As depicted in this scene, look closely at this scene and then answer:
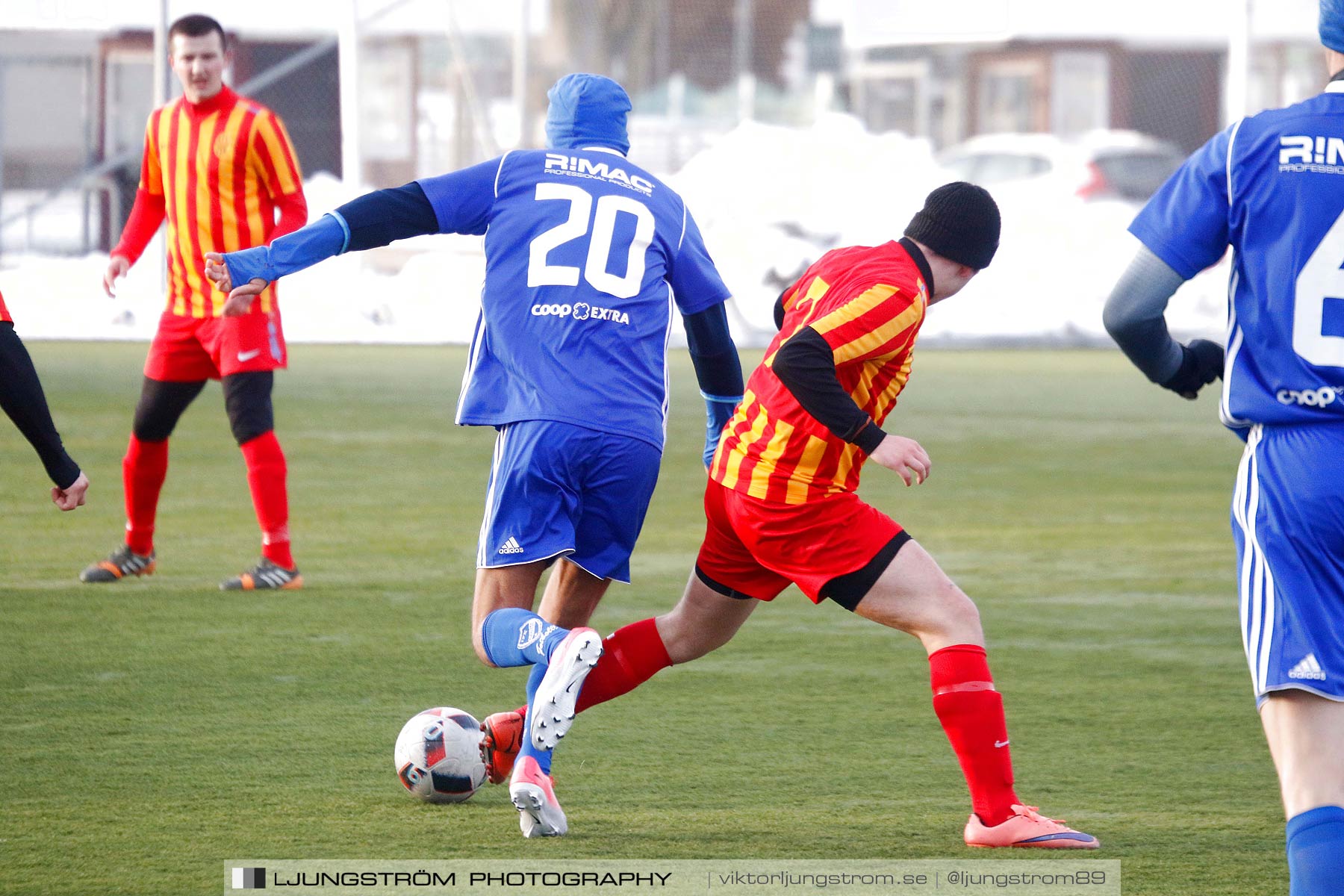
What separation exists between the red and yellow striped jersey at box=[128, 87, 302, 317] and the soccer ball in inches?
126

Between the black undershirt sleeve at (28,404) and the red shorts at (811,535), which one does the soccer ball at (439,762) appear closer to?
the red shorts at (811,535)

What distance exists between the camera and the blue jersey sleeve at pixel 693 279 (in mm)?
4805

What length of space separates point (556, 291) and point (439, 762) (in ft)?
3.84

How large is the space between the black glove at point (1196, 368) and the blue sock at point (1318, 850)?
0.87 m

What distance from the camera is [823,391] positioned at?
4.09m

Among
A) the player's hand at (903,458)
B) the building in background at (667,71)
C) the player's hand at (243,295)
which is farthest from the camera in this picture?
the building in background at (667,71)

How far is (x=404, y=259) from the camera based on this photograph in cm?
2008

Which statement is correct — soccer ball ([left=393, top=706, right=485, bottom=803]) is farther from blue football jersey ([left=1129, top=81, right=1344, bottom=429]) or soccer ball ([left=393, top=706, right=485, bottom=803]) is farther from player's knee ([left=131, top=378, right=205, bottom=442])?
player's knee ([left=131, top=378, right=205, bottom=442])

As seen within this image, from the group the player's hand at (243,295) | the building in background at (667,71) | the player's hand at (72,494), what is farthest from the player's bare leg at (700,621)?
the building in background at (667,71)

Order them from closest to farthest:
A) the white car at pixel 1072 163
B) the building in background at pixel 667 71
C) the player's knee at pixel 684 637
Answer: the player's knee at pixel 684 637
the white car at pixel 1072 163
the building in background at pixel 667 71

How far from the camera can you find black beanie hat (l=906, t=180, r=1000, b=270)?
14.1 feet

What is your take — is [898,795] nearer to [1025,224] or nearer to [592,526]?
[592,526]

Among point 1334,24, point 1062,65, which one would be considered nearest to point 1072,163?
point 1062,65

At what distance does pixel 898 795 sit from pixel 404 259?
1602 centimetres
